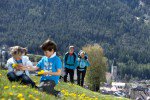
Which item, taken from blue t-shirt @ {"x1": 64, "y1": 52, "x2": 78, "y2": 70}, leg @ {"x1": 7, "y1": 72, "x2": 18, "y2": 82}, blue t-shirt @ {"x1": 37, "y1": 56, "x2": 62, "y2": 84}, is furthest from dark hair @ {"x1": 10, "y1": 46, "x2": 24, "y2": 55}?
blue t-shirt @ {"x1": 64, "y1": 52, "x2": 78, "y2": 70}

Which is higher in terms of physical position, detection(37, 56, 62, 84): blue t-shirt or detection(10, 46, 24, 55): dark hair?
detection(10, 46, 24, 55): dark hair

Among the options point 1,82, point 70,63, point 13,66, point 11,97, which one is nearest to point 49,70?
point 13,66

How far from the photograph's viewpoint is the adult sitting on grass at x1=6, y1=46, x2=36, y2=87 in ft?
45.2

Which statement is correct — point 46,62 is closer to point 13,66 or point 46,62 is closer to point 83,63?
point 13,66

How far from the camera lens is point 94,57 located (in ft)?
192

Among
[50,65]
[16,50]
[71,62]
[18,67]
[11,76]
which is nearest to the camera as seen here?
[18,67]

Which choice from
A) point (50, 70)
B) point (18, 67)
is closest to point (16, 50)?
point (18, 67)

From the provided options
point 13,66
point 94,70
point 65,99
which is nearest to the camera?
point 65,99

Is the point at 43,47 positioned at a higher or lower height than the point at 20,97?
higher

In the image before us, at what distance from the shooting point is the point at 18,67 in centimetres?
1370

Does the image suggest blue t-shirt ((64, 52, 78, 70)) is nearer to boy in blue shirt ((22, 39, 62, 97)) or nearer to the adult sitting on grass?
the adult sitting on grass

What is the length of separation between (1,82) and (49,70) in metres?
2.77

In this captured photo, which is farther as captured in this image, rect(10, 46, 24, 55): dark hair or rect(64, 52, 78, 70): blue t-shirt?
rect(64, 52, 78, 70): blue t-shirt

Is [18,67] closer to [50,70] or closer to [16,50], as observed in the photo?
[16,50]
